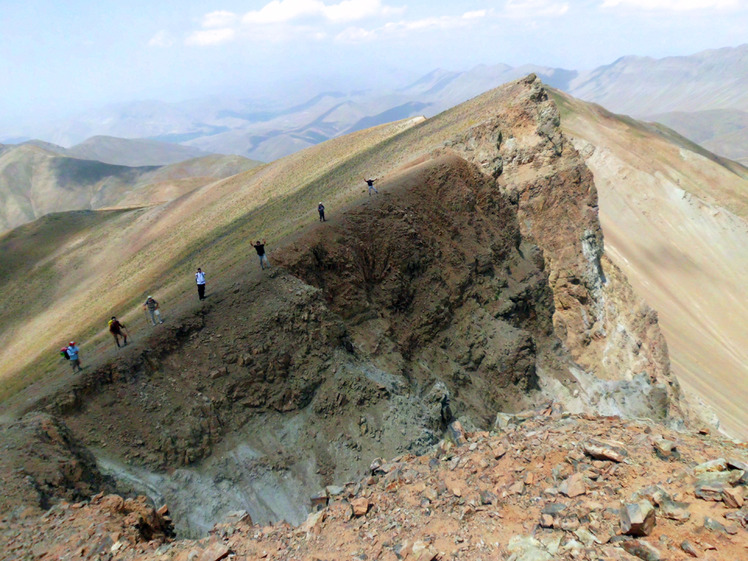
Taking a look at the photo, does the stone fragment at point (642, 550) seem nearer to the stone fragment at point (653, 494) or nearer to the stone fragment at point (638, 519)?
the stone fragment at point (638, 519)

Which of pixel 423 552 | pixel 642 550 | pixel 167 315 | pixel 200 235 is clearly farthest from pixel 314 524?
pixel 200 235

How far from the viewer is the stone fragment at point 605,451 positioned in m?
9.82

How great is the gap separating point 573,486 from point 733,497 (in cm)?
276

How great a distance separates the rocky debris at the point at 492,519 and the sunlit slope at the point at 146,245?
1367 cm

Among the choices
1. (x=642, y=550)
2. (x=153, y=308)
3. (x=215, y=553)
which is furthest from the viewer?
(x=153, y=308)

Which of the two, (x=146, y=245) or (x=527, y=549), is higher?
(x=146, y=245)

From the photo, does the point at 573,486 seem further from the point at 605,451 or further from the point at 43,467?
the point at 43,467

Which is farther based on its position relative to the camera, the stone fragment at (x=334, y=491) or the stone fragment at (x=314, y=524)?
the stone fragment at (x=334, y=491)

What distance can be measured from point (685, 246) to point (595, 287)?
173 ft

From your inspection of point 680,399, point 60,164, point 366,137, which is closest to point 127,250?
point 366,137

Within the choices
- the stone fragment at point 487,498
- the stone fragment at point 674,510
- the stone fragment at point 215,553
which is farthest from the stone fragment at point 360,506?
the stone fragment at point 674,510

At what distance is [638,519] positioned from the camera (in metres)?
7.69

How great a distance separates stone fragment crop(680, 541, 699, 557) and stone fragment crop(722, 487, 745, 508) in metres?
1.35

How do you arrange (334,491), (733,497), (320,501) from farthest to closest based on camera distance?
(320,501) → (334,491) → (733,497)
